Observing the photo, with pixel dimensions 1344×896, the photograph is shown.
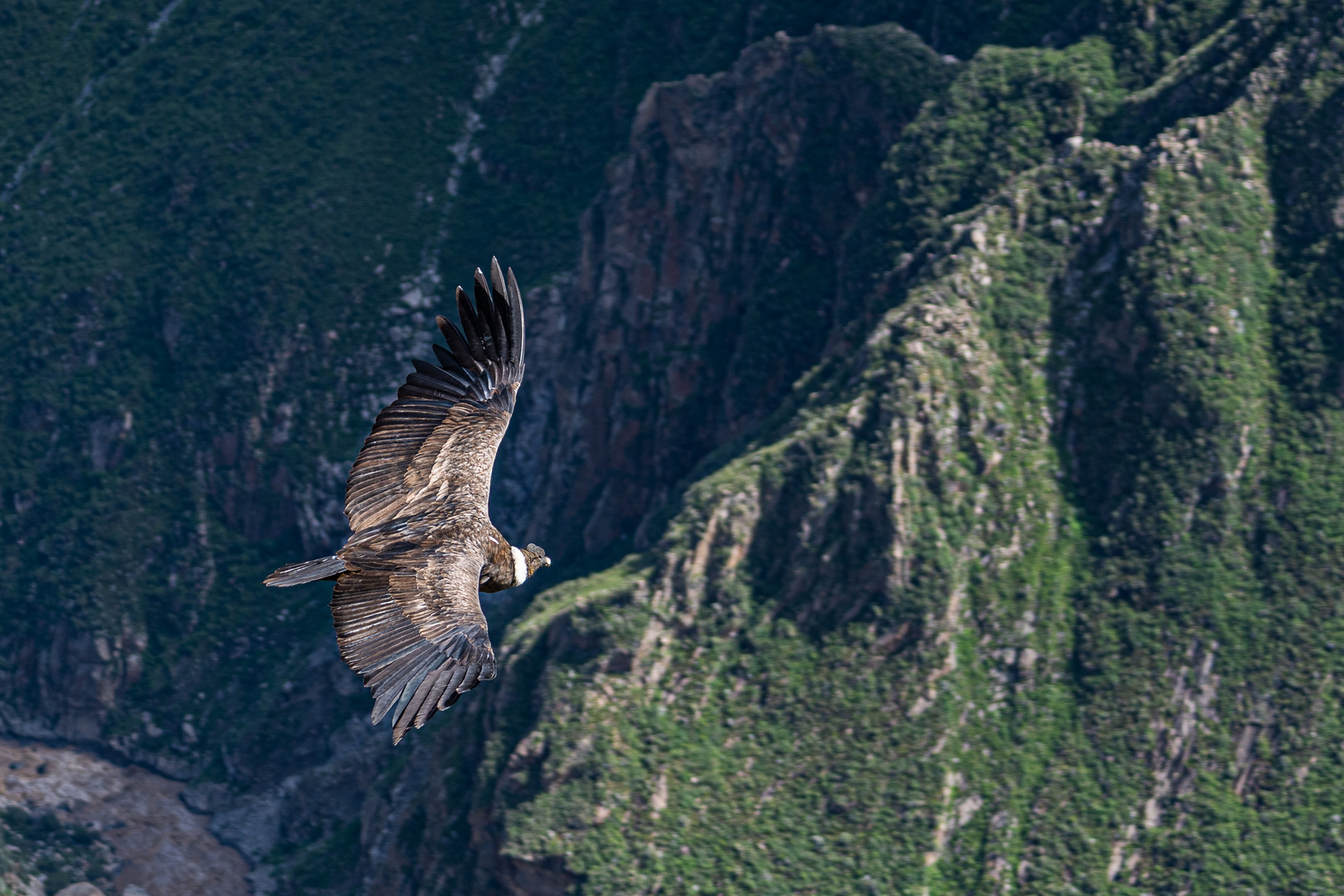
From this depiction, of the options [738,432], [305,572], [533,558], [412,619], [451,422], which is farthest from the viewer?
[738,432]

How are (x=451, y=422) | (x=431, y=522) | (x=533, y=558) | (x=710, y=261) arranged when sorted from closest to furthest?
(x=431, y=522) < (x=533, y=558) < (x=451, y=422) < (x=710, y=261)

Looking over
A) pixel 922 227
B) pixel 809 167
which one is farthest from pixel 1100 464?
pixel 809 167

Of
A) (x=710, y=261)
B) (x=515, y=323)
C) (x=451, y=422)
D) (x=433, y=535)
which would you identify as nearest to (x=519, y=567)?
(x=433, y=535)

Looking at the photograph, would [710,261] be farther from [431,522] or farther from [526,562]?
[431,522]

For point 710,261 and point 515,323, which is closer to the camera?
point 515,323

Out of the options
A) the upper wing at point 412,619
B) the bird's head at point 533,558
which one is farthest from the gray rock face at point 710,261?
the upper wing at point 412,619

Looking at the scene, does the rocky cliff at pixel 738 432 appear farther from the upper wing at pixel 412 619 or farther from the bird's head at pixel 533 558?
the upper wing at pixel 412 619
